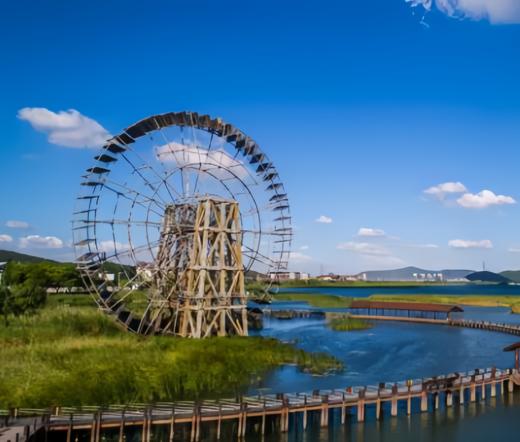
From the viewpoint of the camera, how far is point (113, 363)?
33.4 m

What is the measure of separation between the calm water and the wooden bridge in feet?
3.23

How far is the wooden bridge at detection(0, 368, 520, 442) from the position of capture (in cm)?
2398

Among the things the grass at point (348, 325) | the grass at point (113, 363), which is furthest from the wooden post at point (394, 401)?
the grass at point (348, 325)

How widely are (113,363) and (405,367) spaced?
23812mm

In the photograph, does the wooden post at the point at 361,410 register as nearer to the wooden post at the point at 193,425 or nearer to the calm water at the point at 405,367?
the calm water at the point at 405,367

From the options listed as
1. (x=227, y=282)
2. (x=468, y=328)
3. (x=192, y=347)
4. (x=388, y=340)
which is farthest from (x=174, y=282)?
(x=468, y=328)

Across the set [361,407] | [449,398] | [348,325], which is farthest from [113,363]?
[348,325]

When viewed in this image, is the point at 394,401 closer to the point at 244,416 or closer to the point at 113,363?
the point at 244,416

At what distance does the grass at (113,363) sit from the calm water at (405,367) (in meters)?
2.21

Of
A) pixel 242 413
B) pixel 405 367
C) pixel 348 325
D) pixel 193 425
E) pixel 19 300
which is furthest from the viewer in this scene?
pixel 348 325

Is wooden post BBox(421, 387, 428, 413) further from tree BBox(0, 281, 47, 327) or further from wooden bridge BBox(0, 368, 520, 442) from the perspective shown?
tree BBox(0, 281, 47, 327)

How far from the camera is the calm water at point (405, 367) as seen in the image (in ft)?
94.7

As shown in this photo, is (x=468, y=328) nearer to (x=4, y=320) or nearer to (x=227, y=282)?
(x=227, y=282)

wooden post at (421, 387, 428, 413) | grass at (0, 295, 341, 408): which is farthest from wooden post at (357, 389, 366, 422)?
grass at (0, 295, 341, 408)
